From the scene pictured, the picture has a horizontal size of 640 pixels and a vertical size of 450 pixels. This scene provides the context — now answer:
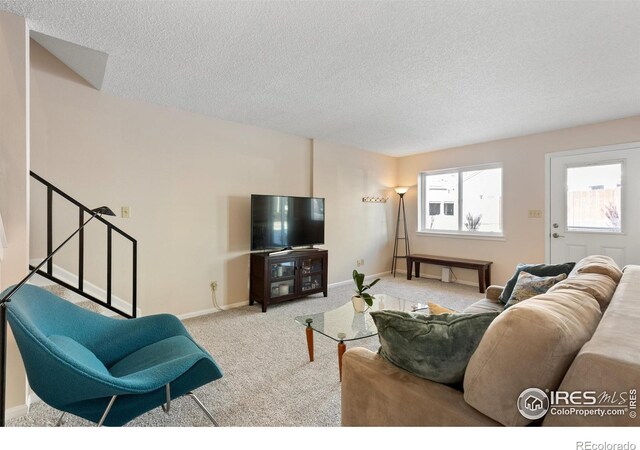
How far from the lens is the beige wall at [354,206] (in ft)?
16.1

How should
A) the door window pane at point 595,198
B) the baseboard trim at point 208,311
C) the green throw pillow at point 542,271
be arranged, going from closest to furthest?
the green throw pillow at point 542,271, the baseboard trim at point 208,311, the door window pane at point 595,198

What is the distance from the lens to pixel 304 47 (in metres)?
2.16

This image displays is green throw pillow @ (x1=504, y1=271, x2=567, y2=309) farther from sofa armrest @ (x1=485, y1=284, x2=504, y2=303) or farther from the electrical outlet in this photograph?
the electrical outlet

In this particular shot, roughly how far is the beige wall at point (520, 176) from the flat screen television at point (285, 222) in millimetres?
2514

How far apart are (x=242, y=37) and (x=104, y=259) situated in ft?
8.08

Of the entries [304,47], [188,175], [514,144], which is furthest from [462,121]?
[188,175]

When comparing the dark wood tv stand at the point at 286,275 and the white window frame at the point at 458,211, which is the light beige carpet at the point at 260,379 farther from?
the white window frame at the point at 458,211

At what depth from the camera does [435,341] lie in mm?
1082

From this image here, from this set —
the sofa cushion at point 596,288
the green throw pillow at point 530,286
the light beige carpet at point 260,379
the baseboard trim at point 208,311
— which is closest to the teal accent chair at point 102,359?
the light beige carpet at point 260,379

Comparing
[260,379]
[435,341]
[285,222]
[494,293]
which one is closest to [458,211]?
[494,293]

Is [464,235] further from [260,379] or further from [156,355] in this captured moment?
[156,355]
